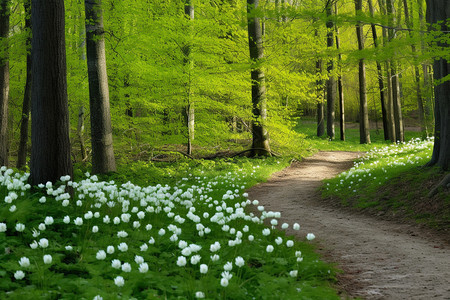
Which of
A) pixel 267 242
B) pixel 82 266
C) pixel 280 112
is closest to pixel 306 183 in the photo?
pixel 280 112

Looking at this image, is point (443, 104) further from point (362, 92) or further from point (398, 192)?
point (362, 92)

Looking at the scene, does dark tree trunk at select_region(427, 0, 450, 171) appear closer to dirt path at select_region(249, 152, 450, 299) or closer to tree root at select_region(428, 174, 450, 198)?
tree root at select_region(428, 174, 450, 198)

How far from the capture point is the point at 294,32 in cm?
1534

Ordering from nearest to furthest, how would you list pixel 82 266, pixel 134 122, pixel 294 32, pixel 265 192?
pixel 82 266
pixel 265 192
pixel 134 122
pixel 294 32

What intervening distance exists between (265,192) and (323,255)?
18.3ft

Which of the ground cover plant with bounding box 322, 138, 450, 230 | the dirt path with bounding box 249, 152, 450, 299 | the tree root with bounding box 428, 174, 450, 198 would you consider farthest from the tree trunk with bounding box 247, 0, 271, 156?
the tree root with bounding box 428, 174, 450, 198

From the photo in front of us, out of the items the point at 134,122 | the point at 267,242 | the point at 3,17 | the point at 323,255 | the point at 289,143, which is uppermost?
the point at 3,17

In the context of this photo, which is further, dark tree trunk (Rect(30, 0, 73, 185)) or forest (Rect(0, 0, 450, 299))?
dark tree trunk (Rect(30, 0, 73, 185))

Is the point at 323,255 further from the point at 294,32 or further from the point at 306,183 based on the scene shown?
the point at 294,32

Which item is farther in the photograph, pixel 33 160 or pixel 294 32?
pixel 294 32

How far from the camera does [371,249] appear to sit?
5.55m

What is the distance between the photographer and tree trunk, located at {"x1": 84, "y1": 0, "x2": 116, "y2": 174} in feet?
32.0

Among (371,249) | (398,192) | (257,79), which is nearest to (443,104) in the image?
(398,192)

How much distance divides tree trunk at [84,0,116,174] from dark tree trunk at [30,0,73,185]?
391 cm
